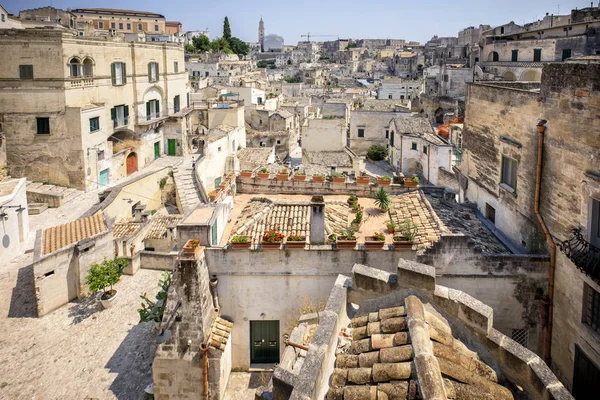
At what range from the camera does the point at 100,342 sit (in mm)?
17578

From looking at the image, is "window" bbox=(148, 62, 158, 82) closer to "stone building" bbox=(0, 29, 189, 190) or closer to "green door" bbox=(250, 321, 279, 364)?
"stone building" bbox=(0, 29, 189, 190)

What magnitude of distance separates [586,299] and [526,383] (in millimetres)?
4923

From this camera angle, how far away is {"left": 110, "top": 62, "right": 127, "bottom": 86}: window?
37375mm

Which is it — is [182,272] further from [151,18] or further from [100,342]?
[151,18]

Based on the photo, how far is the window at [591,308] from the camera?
11141mm

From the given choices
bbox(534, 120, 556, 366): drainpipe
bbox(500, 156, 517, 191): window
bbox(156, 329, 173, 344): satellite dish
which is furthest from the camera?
bbox(500, 156, 517, 191): window

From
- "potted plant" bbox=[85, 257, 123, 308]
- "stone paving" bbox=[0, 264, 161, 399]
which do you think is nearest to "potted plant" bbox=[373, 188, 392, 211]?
"stone paving" bbox=[0, 264, 161, 399]

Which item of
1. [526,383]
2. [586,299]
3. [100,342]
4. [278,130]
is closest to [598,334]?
[586,299]

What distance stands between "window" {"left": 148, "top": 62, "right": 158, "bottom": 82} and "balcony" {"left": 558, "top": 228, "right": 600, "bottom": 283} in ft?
120

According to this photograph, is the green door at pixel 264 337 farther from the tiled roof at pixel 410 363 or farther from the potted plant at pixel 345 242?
the tiled roof at pixel 410 363

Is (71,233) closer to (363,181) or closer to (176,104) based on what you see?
(363,181)

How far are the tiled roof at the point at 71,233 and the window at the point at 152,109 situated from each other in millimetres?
19892

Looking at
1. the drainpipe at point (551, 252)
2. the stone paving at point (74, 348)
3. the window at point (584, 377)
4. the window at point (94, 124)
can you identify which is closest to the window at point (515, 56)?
the window at point (94, 124)

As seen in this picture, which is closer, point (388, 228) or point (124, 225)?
point (388, 228)
